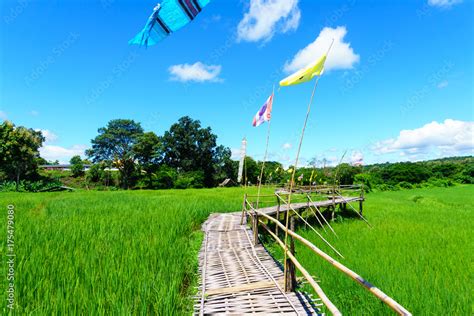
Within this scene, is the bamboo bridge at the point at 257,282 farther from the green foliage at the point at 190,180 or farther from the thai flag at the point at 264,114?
the green foliage at the point at 190,180

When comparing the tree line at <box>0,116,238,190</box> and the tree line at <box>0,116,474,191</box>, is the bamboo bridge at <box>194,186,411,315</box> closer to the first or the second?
the tree line at <box>0,116,474,191</box>

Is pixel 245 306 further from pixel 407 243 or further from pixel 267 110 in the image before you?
pixel 407 243

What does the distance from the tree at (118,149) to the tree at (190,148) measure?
15.1ft

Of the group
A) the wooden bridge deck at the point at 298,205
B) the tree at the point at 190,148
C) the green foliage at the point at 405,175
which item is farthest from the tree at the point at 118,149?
the green foliage at the point at 405,175

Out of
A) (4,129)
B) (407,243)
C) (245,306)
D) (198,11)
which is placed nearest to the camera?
(198,11)

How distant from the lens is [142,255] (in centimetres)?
383

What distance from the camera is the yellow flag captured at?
320cm

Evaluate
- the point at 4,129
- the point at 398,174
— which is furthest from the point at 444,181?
the point at 4,129

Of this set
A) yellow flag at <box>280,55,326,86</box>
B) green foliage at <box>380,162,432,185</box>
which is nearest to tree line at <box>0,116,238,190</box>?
green foliage at <box>380,162,432,185</box>

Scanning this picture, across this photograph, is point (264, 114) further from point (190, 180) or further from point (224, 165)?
point (224, 165)

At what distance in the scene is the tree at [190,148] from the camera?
34156mm

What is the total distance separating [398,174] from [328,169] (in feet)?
29.8

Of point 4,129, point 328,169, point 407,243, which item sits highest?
point 4,129

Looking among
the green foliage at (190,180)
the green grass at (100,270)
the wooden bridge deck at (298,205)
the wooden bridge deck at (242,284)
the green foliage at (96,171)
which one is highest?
the green foliage at (96,171)
